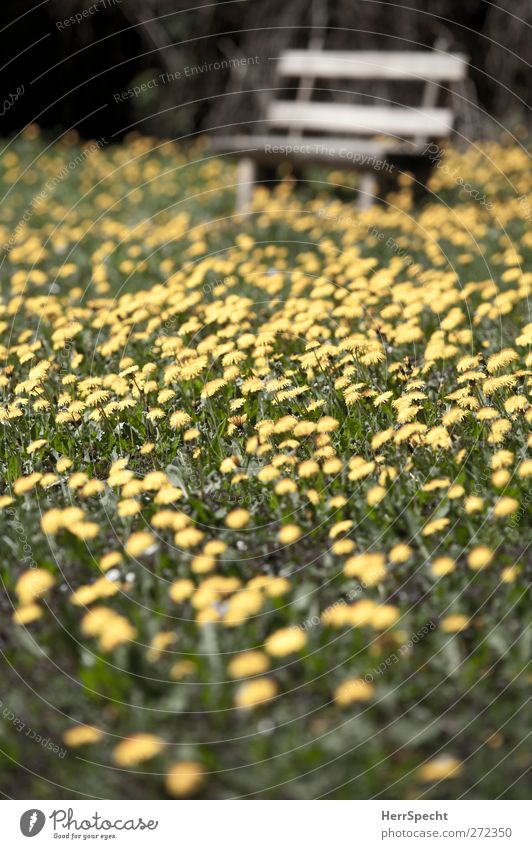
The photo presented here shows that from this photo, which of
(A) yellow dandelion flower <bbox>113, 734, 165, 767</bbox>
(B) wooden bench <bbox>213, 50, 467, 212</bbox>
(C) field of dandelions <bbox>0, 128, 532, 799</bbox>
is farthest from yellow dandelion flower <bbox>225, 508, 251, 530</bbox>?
(B) wooden bench <bbox>213, 50, 467, 212</bbox>

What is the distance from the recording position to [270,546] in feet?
8.89

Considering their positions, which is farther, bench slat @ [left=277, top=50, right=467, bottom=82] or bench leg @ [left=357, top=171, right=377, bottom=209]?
bench slat @ [left=277, top=50, right=467, bottom=82]

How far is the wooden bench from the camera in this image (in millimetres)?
6816

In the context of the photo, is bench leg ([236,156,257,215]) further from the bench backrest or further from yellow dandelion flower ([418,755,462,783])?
yellow dandelion flower ([418,755,462,783])

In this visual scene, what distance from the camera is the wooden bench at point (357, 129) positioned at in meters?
6.82

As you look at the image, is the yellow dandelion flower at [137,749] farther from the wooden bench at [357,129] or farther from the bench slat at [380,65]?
the bench slat at [380,65]

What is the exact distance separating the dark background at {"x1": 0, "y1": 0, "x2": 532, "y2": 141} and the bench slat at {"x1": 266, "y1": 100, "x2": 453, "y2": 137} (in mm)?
1834

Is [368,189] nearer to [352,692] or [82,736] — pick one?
[352,692]

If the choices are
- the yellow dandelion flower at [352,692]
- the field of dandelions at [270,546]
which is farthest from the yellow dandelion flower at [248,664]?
the yellow dandelion flower at [352,692]

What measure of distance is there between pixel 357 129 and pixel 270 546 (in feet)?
19.7

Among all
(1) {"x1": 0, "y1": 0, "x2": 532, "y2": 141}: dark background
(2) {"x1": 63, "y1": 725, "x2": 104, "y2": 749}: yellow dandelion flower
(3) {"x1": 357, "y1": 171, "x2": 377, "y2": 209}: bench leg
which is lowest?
(2) {"x1": 63, "y1": 725, "x2": 104, "y2": 749}: yellow dandelion flower
